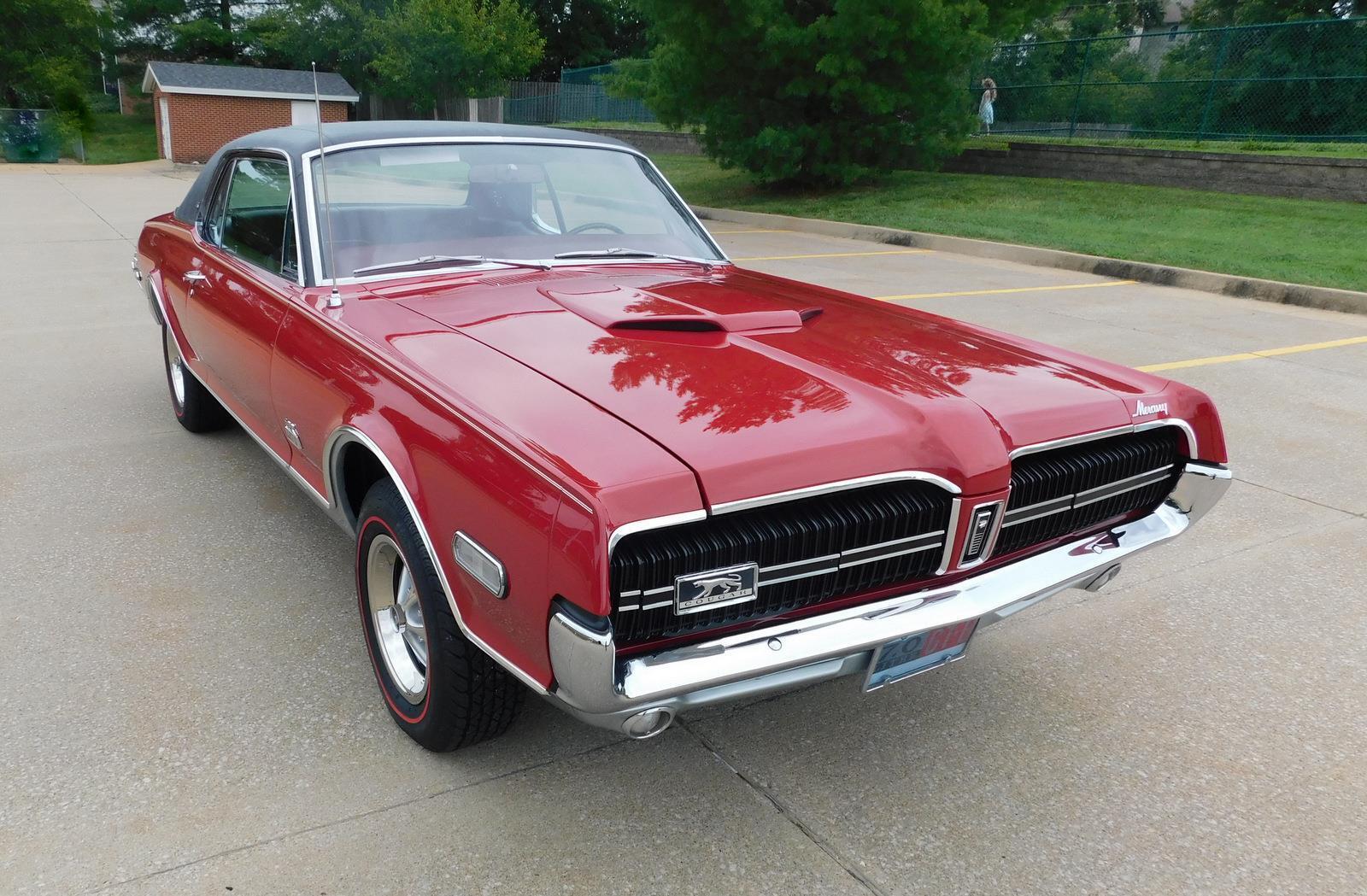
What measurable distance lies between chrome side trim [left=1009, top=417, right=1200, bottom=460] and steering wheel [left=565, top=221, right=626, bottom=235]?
194cm

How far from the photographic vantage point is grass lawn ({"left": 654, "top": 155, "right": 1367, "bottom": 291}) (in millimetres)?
10977

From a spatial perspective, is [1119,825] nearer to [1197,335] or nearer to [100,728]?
[100,728]

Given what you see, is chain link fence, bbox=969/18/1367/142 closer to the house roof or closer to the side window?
the side window

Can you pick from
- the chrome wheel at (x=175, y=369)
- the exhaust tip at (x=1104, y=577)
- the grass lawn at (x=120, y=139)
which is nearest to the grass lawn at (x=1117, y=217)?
the exhaust tip at (x=1104, y=577)

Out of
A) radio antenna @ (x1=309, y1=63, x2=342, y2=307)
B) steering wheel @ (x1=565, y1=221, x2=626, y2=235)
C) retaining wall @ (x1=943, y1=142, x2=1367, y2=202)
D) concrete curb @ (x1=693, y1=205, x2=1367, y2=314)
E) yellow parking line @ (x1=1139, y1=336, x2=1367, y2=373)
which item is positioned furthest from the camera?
retaining wall @ (x1=943, y1=142, x2=1367, y2=202)

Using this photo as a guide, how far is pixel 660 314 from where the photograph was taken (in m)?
2.91

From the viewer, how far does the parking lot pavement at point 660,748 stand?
2266 mm

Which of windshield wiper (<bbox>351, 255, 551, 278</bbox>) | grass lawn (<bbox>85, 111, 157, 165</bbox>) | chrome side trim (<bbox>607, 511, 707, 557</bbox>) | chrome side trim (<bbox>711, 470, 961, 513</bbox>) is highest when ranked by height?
windshield wiper (<bbox>351, 255, 551, 278</bbox>)

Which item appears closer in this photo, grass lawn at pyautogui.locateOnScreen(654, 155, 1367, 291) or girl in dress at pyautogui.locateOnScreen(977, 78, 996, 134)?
grass lawn at pyautogui.locateOnScreen(654, 155, 1367, 291)

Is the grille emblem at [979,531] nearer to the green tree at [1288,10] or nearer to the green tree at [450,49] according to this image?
the green tree at [1288,10]

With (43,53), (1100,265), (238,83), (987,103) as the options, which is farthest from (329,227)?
(43,53)

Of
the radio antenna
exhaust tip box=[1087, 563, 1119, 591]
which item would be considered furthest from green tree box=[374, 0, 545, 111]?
exhaust tip box=[1087, 563, 1119, 591]

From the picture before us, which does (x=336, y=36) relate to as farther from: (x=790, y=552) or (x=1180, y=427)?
(x=790, y=552)

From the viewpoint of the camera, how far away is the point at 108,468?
4.56m
